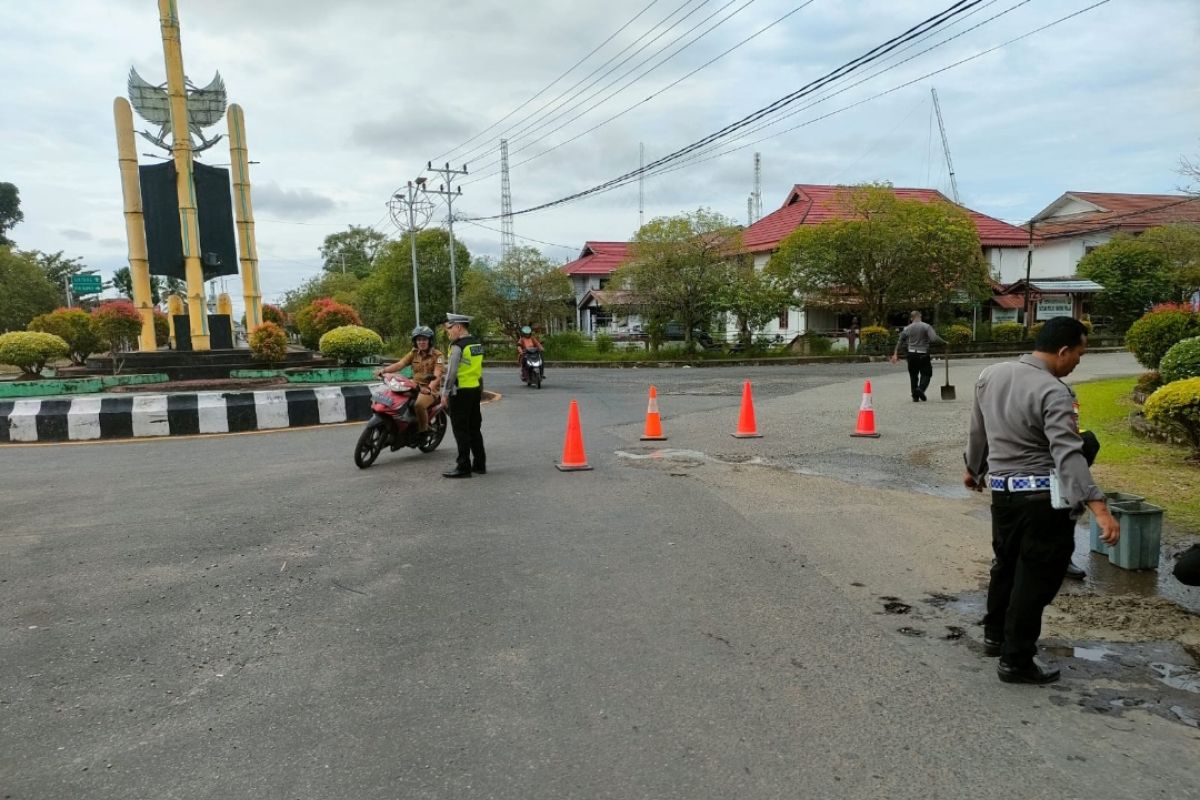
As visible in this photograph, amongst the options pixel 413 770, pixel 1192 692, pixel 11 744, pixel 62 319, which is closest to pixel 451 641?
pixel 413 770

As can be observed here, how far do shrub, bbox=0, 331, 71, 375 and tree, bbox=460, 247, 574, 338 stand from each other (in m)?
15.3

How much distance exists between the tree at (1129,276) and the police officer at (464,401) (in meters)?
36.2

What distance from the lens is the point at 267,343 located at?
17766 mm

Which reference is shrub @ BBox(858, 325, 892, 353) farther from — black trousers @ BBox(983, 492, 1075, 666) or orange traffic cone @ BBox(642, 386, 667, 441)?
black trousers @ BBox(983, 492, 1075, 666)

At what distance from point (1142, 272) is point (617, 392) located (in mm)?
29298

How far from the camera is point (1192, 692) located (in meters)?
3.26

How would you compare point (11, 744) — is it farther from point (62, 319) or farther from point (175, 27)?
point (62, 319)

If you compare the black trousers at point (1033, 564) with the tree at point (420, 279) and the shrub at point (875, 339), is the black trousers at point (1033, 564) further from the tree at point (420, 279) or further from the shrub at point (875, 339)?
the tree at point (420, 279)

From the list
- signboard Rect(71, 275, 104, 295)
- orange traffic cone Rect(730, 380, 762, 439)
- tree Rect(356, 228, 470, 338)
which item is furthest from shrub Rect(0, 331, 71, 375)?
signboard Rect(71, 275, 104, 295)

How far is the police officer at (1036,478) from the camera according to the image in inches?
126

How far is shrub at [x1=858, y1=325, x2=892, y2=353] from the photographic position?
30062 mm

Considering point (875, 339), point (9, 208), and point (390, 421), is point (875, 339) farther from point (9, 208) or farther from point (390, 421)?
point (9, 208)

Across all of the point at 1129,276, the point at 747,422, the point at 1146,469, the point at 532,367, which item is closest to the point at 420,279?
the point at 532,367

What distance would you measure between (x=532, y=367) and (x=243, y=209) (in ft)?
32.4
